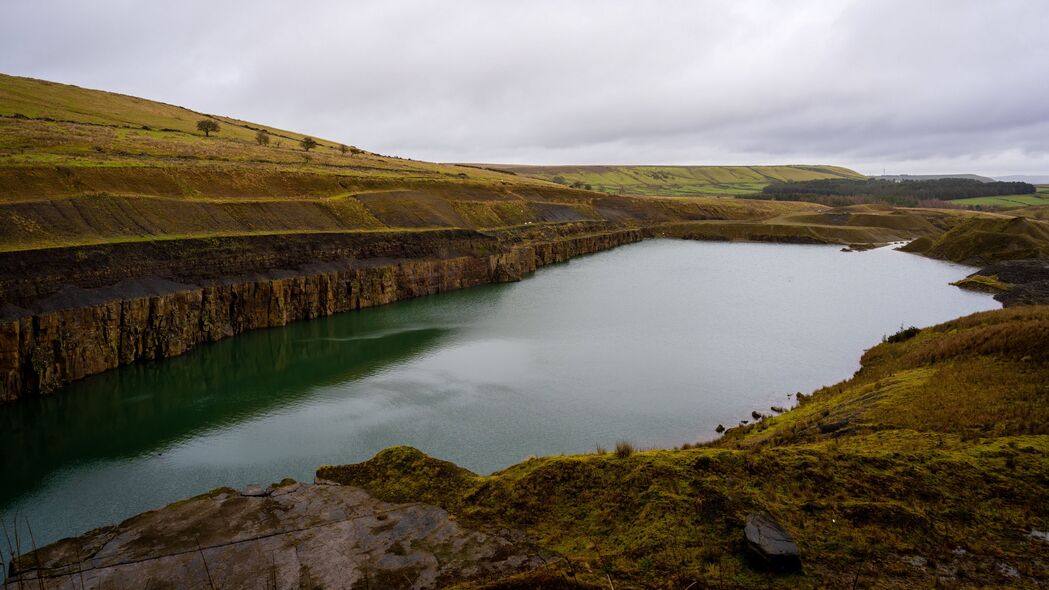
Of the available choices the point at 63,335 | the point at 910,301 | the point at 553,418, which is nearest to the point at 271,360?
the point at 63,335

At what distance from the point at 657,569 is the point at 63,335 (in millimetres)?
33187

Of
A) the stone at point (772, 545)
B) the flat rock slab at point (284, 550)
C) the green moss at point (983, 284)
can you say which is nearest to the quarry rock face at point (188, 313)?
the flat rock slab at point (284, 550)

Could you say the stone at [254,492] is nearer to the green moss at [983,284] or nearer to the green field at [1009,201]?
the green moss at [983,284]

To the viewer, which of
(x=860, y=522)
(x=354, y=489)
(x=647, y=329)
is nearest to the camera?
(x=860, y=522)

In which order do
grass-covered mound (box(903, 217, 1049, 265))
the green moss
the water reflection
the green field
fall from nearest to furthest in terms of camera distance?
the water reflection < the green moss < grass-covered mound (box(903, 217, 1049, 265)) < the green field

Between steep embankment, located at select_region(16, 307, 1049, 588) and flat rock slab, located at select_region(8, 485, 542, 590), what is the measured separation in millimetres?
68

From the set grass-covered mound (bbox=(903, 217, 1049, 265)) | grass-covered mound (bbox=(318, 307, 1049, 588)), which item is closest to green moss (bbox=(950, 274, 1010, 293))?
grass-covered mound (bbox=(903, 217, 1049, 265))

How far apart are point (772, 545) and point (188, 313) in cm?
3786

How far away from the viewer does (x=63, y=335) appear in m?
30.1

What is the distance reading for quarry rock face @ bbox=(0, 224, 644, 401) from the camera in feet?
94.1

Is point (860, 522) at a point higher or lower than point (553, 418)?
higher

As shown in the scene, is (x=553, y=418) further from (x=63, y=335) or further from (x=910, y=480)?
(x=63, y=335)

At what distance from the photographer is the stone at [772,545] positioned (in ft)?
33.1

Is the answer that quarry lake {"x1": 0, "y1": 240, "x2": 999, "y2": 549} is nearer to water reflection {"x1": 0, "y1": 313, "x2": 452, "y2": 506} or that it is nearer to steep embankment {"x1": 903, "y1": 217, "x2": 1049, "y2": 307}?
water reflection {"x1": 0, "y1": 313, "x2": 452, "y2": 506}
